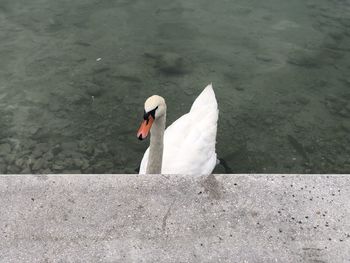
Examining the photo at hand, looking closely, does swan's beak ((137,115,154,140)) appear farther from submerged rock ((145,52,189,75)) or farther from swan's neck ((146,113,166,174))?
submerged rock ((145,52,189,75))

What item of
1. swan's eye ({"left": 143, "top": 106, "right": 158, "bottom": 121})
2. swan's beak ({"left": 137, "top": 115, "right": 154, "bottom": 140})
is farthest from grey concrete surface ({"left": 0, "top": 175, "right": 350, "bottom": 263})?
swan's eye ({"left": 143, "top": 106, "right": 158, "bottom": 121})

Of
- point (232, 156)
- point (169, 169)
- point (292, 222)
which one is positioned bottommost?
point (232, 156)

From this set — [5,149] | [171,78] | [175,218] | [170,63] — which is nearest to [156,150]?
[175,218]

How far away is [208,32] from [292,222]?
6.02m

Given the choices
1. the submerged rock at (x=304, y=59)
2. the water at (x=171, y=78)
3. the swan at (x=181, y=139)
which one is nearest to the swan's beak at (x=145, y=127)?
the swan at (x=181, y=139)

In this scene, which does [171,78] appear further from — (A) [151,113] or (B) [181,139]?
(A) [151,113]

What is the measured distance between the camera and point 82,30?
792 cm

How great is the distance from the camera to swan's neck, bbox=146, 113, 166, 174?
4316 millimetres

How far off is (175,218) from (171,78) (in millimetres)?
4567

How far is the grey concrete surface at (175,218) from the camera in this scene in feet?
7.30

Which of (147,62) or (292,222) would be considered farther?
(147,62)

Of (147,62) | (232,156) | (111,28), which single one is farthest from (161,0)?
(232,156)

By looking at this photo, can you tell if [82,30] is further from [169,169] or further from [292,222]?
[292,222]

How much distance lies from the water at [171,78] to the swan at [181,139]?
Answer: 621 mm
